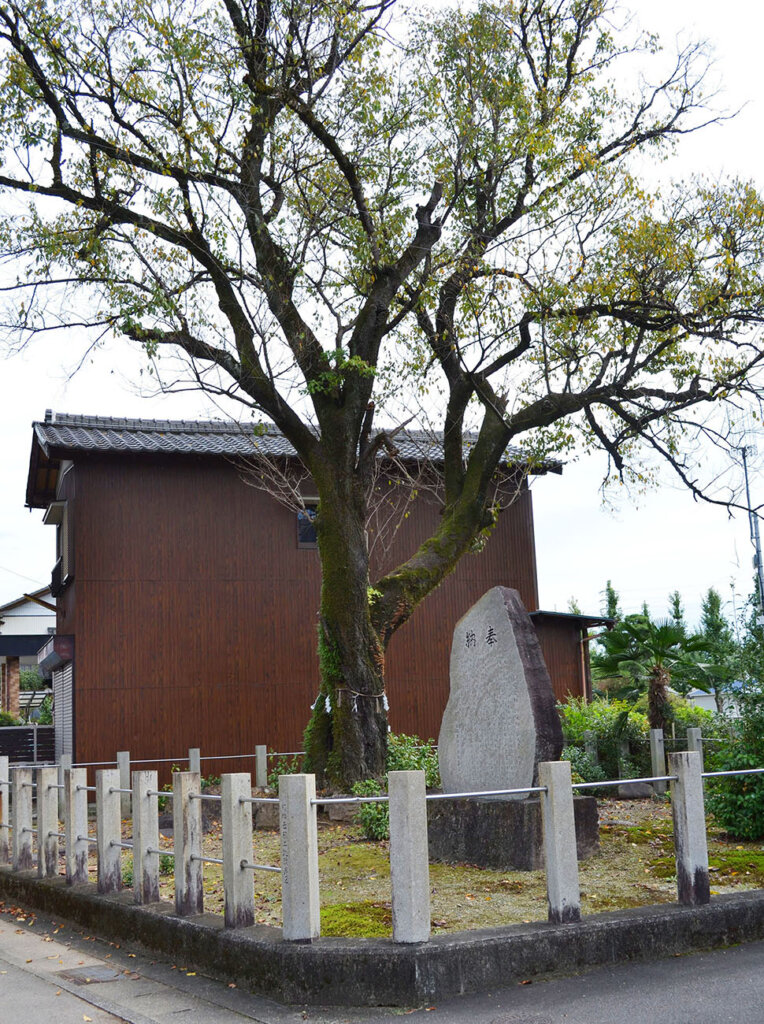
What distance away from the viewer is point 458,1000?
18.7ft

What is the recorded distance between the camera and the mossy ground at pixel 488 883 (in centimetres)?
714


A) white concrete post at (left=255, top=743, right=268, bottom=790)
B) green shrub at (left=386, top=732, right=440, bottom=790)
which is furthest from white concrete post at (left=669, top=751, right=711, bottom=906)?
white concrete post at (left=255, top=743, right=268, bottom=790)

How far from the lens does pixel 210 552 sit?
61.2ft

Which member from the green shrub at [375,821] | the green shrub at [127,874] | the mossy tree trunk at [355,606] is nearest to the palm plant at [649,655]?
the mossy tree trunk at [355,606]

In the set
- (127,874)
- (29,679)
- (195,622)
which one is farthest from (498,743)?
(29,679)

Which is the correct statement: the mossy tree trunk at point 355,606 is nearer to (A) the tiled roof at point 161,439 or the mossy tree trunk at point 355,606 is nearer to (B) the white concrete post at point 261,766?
(B) the white concrete post at point 261,766

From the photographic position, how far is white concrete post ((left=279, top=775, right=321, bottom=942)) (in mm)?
6109

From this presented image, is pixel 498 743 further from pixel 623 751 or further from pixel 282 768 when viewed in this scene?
pixel 282 768

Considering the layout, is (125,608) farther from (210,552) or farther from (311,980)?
(311,980)

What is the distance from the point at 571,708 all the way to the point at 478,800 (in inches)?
331

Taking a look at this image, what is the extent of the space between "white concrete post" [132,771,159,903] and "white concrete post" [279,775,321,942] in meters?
2.14

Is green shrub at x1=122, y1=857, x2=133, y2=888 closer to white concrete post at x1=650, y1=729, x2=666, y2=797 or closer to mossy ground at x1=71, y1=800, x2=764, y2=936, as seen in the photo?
mossy ground at x1=71, y1=800, x2=764, y2=936

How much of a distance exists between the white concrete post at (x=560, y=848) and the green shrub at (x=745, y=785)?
4.26 metres

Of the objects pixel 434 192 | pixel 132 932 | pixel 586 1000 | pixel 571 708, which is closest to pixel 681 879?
pixel 586 1000
